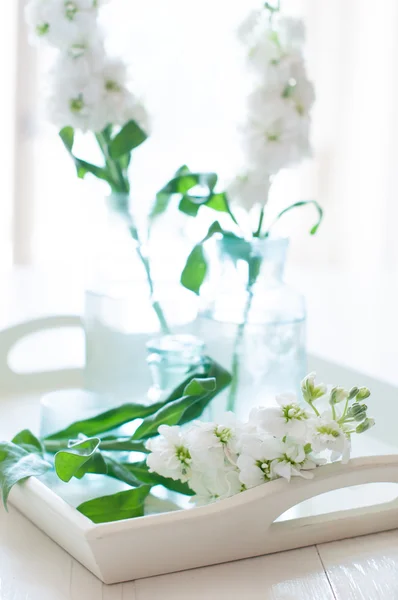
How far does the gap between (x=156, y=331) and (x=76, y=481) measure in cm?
19

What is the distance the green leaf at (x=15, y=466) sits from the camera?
0.62 metres

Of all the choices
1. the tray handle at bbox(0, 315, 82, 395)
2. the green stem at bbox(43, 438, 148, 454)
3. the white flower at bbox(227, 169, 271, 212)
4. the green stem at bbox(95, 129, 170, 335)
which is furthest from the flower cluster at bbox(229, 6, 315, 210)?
the tray handle at bbox(0, 315, 82, 395)

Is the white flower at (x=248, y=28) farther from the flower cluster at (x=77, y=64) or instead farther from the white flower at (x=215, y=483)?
the white flower at (x=215, y=483)

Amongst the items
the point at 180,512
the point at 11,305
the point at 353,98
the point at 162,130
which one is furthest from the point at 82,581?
the point at 353,98

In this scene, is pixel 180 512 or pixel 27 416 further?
pixel 27 416

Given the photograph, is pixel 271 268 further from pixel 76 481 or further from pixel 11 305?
pixel 11 305

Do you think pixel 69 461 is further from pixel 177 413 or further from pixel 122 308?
pixel 122 308

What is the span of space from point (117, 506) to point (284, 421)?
0.47 feet

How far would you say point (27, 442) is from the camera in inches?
28.1

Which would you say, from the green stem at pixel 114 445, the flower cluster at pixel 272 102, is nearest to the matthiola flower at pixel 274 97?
the flower cluster at pixel 272 102

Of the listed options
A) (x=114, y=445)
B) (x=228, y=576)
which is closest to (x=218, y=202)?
(x=114, y=445)

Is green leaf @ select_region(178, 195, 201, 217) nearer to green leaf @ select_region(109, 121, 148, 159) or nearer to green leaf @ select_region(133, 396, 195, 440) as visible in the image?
green leaf @ select_region(109, 121, 148, 159)

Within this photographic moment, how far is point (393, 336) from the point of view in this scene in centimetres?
136

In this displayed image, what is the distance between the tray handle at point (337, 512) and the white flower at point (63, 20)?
1.41 feet
